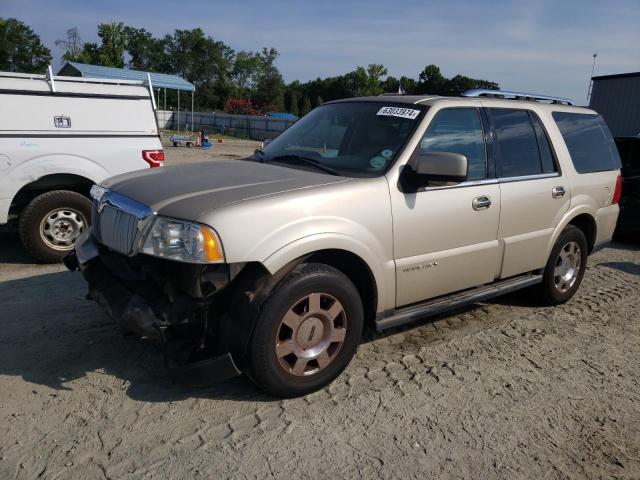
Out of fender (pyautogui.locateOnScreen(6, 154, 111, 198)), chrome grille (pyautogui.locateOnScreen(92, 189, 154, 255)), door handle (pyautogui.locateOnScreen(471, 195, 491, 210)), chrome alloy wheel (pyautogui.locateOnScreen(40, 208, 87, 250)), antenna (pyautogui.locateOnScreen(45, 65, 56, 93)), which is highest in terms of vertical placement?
antenna (pyautogui.locateOnScreen(45, 65, 56, 93))

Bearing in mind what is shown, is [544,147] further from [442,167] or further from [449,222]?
[442,167]

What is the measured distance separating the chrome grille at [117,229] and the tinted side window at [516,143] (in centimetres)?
286

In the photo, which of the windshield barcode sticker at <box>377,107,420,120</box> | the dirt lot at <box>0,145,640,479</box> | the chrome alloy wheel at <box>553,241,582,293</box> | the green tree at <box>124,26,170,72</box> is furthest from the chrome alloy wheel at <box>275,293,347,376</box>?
the green tree at <box>124,26,170,72</box>

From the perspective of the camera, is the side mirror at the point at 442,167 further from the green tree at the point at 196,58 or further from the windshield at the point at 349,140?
the green tree at the point at 196,58

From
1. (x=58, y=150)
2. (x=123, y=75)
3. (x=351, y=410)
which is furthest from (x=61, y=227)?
(x=123, y=75)

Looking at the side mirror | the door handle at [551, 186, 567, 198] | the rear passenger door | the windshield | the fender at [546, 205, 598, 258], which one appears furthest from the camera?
the fender at [546, 205, 598, 258]

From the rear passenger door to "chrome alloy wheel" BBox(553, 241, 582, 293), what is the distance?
0.39 metres

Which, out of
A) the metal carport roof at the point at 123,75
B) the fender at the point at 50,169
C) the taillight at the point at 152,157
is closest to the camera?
the fender at the point at 50,169

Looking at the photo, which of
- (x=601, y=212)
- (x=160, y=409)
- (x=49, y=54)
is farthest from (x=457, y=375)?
(x=49, y=54)

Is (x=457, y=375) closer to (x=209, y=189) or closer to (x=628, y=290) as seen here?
(x=209, y=189)

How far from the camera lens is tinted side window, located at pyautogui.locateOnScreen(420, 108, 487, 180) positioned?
12.6ft

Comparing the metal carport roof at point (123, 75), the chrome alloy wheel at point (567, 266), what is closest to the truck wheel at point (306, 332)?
the chrome alloy wheel at point (567, 266)

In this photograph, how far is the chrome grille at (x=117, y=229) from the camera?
3.09 m

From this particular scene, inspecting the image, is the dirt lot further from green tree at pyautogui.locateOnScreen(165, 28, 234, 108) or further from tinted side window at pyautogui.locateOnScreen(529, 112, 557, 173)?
green tree at pyautogui.locateOnScreen(165, 28, 234, 108)
